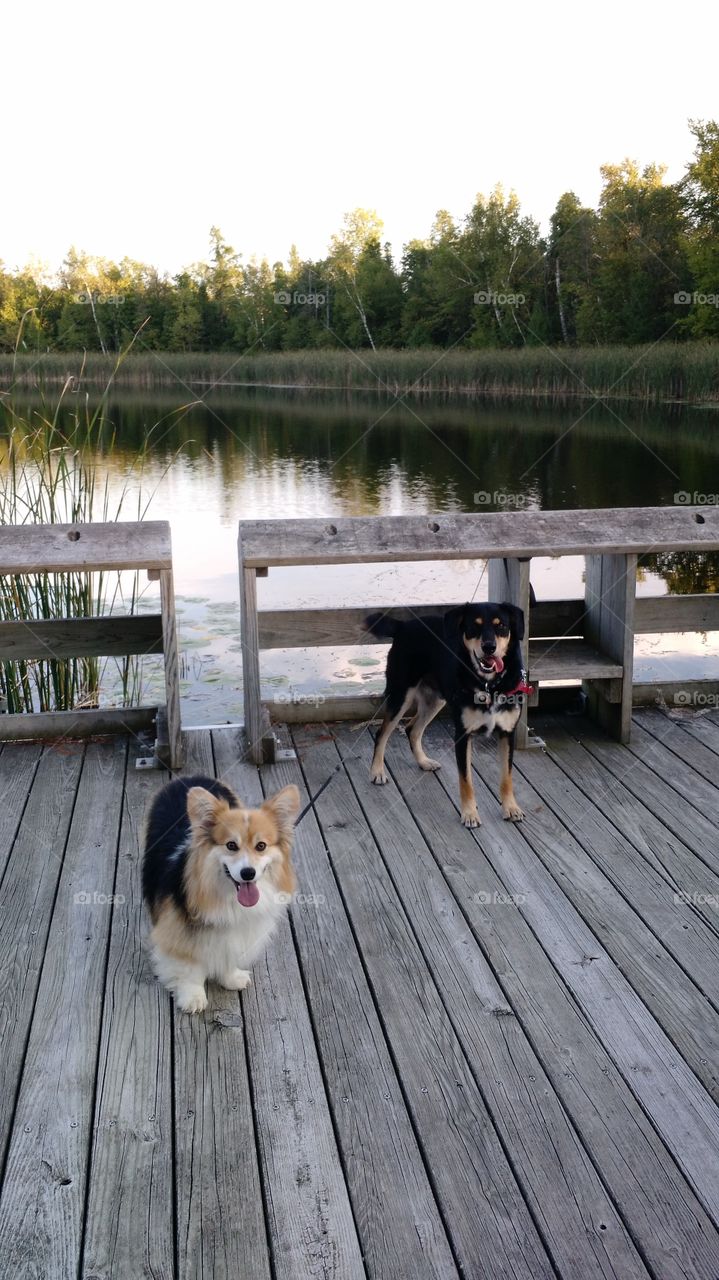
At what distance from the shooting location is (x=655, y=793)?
4137mm

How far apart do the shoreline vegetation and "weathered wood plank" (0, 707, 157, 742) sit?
15558 mm

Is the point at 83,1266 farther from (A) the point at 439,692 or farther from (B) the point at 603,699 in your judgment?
(B) the point at 603,699

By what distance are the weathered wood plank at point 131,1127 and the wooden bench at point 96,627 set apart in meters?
1.31

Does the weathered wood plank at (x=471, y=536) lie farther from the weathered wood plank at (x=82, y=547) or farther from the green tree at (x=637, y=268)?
the green tree at (x=637, y=268)

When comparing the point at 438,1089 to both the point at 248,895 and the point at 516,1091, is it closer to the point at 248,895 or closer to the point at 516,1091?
the point at 516,1091

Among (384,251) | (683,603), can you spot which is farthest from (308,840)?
(384,251)

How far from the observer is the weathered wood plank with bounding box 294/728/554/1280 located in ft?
6.59

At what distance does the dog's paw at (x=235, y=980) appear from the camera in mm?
2814

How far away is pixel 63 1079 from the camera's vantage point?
8.16 ft

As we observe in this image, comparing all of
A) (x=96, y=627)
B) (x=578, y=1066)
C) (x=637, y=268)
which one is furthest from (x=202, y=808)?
(x=637, y=268)

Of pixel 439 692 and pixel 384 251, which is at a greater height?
pixel 384 251

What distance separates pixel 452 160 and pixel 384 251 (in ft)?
20.1

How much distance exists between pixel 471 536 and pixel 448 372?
23.9 metres

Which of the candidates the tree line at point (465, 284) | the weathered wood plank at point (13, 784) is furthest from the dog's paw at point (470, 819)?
the tree line at point (465, 284)
